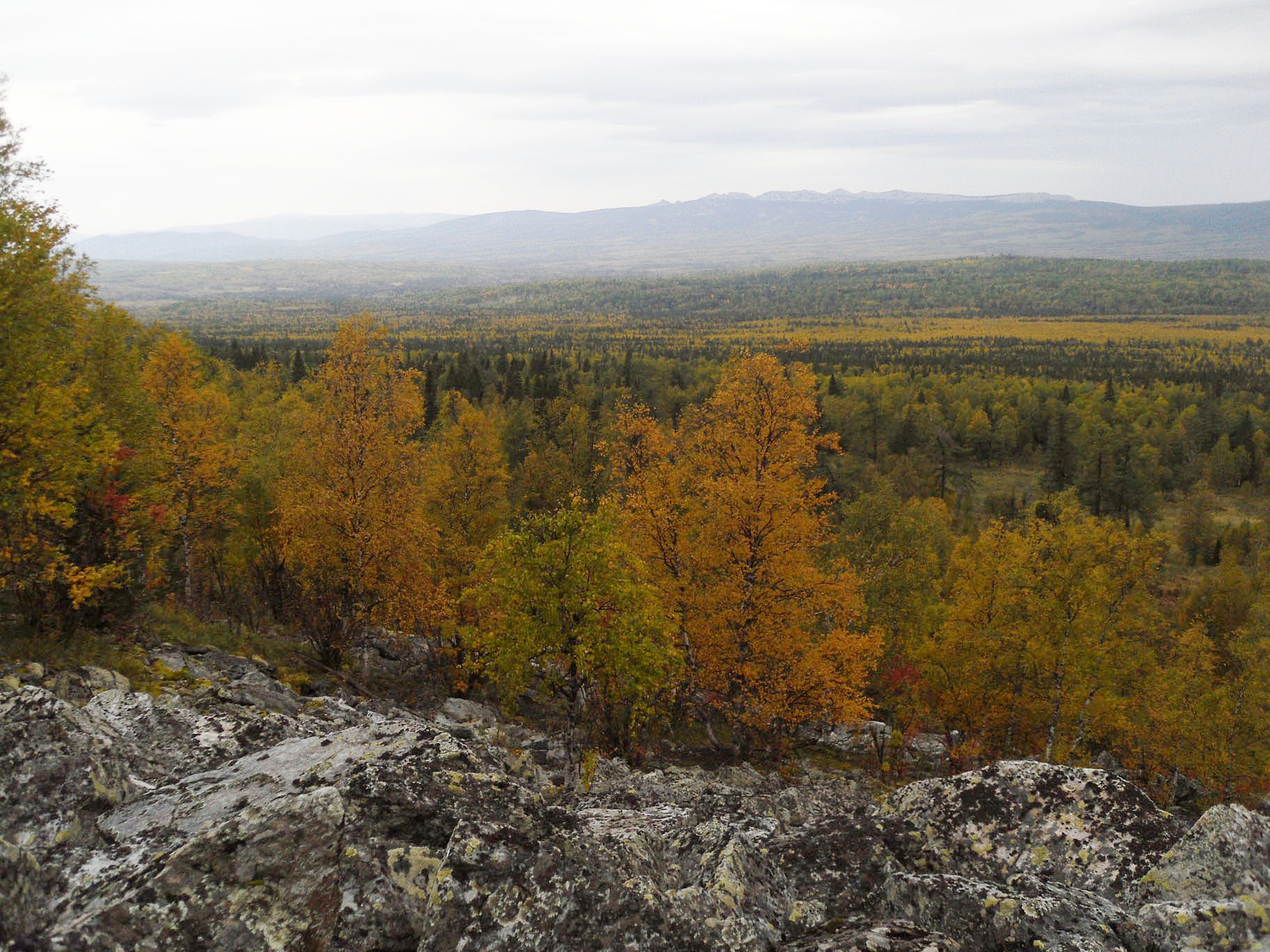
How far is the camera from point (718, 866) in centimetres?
905

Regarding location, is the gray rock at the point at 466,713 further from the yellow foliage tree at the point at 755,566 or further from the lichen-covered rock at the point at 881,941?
the lichen-covered rock at the point at 881,941

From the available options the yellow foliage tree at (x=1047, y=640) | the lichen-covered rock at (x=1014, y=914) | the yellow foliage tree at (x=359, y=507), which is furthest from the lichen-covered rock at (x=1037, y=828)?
the yellow foliage tree at (x=359, y=507)

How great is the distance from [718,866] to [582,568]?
9902 mm

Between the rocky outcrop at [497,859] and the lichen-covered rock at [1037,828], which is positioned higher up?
the rocky outcrop at [497,859]

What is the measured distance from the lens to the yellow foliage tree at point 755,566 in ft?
71.4

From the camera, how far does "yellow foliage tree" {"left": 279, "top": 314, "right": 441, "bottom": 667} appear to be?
2353 centimetres

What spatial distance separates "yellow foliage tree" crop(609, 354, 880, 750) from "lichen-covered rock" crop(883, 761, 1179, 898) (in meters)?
9.72

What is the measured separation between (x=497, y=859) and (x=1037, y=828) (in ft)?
25.9

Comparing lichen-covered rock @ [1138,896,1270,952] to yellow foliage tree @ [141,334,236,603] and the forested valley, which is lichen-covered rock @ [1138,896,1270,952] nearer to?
the forested valley

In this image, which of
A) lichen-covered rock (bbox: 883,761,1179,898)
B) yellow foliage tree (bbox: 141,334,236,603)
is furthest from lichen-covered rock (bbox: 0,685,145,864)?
yellow foliage tree (bbox: 141,334,236,603)

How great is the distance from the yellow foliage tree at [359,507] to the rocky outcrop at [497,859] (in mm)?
11552

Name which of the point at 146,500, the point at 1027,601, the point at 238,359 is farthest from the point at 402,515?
the point at 238,359

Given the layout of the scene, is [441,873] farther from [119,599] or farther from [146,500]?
[146,500]

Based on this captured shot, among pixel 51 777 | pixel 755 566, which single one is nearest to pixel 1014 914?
pixel 51 777
